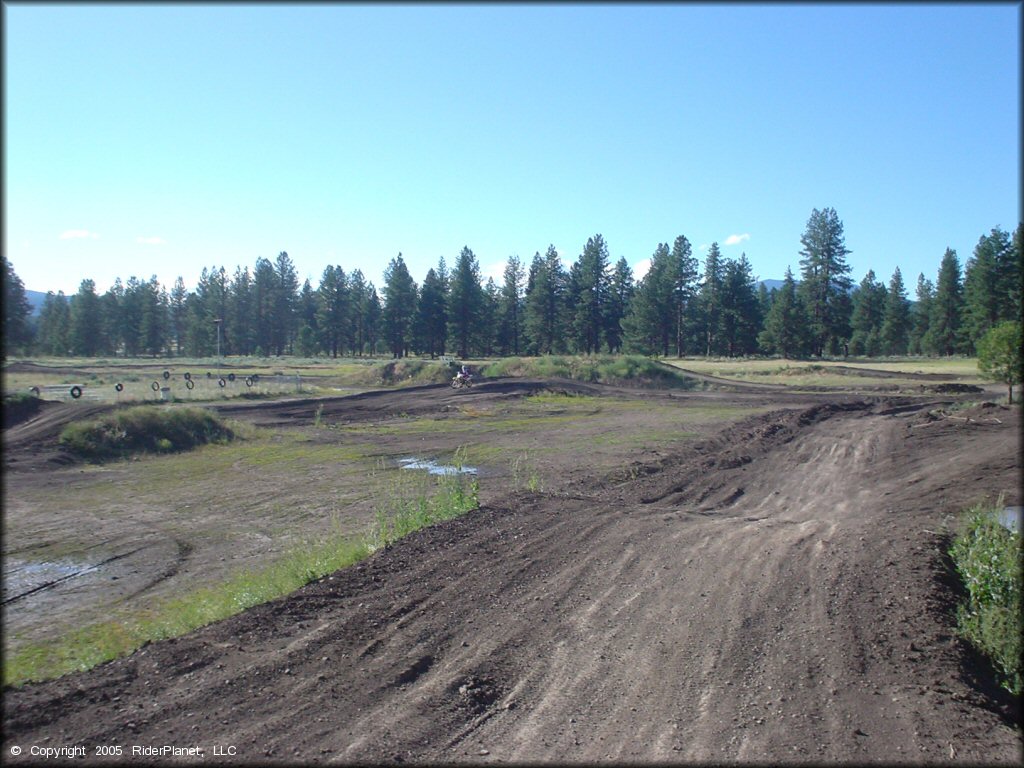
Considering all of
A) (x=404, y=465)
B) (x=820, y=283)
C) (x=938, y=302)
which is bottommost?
(x=404, y=465)

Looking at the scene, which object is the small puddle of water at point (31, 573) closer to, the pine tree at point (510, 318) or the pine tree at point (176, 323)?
the pine tree at point (510, 318)

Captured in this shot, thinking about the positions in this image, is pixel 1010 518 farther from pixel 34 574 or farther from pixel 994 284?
pixel 994 284

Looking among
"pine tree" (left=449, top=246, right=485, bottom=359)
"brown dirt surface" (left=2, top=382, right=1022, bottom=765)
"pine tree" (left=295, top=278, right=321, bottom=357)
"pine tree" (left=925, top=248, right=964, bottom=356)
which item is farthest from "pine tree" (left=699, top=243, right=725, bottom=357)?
"brown dirt surface" (left=2, top=382, right=1022, bottom=765)

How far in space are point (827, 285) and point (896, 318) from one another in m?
13.4

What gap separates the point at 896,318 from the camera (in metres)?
62.4

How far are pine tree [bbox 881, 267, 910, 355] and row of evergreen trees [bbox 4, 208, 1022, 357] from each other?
0.46ft

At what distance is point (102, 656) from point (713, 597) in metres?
6.55

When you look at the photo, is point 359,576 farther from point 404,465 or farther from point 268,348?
point 268,348

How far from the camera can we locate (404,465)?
2147 cm

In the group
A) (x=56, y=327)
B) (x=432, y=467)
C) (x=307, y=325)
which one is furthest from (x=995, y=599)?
(x=56, y=327)

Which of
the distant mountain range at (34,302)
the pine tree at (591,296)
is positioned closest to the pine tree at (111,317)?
the distant mountain range at (34,302)

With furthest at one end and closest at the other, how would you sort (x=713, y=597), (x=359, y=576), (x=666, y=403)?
(x=666, y=403) → (x=359, y=576) → (x=713, y=597)

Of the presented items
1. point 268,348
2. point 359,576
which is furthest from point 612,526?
point 268,348

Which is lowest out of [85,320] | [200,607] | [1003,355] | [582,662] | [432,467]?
[432,467]
